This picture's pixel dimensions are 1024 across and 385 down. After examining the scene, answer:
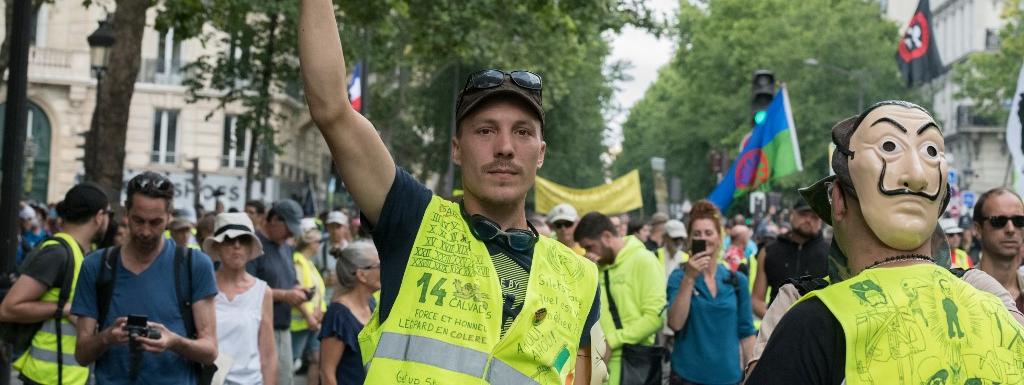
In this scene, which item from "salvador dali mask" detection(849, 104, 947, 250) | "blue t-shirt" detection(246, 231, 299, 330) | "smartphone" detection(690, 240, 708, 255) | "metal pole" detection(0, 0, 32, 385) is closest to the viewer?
"salvador dali mask" detection(849, 104, 947, 250)

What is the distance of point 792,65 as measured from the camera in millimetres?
57906

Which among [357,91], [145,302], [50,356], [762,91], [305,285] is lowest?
[50,356]

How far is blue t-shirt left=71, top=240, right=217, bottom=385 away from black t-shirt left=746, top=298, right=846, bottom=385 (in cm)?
388

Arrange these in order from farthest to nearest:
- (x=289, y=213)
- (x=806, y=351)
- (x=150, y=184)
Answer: (x=289, y=213), (x=150, y=184), (x=806, y=351)

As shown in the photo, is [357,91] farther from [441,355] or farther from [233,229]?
[441,355]

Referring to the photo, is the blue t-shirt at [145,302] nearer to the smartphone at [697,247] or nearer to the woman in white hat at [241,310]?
the woman in white hat at [241,310]

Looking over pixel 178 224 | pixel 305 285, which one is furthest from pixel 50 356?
pixel 305 285

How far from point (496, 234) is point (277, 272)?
777 centimetres

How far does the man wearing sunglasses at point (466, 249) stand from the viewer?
12.3 ft

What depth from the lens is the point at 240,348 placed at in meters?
8.24

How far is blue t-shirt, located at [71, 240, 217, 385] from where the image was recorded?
647cm

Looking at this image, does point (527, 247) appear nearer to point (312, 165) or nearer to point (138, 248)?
point (138, 248)

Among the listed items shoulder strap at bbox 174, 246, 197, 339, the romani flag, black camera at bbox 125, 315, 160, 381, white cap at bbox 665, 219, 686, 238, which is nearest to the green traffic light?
the romani flag

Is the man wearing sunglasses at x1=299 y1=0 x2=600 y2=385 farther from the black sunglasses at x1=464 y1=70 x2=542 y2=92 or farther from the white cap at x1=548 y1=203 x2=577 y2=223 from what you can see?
the white cap at x1=548 y1=203 x2=577 y2=223
